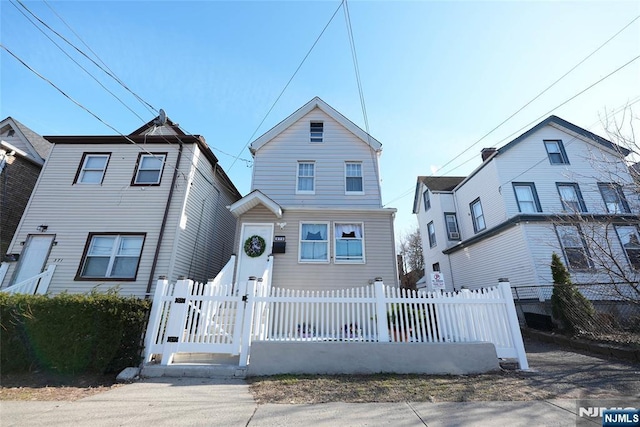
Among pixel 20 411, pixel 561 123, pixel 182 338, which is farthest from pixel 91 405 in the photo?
pixel 561 123

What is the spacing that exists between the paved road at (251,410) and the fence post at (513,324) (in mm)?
735

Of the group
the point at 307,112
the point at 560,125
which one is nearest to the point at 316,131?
the point at 307,112

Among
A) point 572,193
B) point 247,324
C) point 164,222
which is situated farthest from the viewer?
point 572,193

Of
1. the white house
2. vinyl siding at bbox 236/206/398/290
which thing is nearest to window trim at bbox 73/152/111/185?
vinyl siding at bbox 236/206/398/290

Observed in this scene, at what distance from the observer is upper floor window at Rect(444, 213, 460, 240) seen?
58.1 ft

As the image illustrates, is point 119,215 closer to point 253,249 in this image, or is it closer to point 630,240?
point 253,249

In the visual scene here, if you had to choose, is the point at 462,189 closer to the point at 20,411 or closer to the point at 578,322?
the point at 578,322

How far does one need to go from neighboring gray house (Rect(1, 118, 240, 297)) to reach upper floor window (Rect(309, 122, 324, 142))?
14.4 ft

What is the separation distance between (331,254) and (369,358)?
4505 mm

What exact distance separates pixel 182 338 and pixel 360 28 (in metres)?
9.01

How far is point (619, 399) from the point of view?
390 cm

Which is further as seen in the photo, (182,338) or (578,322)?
(578,322)

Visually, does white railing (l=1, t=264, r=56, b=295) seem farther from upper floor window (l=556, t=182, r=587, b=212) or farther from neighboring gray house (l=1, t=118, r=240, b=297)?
upper floor window (l=556, t=182, r=587, b=212)

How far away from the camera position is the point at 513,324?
18.3 feet
